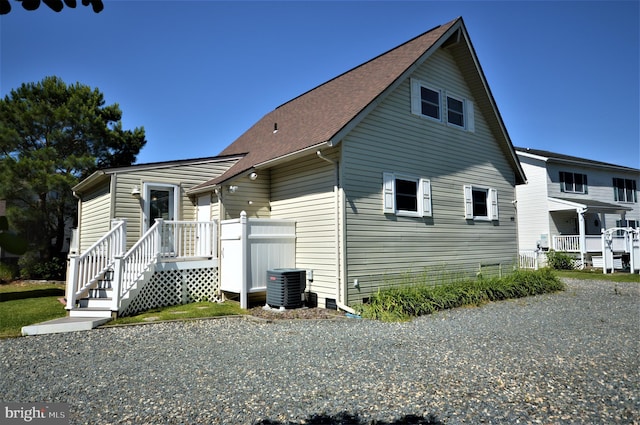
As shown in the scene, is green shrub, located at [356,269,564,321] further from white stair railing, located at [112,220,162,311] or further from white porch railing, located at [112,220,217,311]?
white stair railing, located at [112,220,162,311]

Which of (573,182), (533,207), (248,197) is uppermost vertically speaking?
(573,182)

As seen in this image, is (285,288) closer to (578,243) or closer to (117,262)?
(117,262)

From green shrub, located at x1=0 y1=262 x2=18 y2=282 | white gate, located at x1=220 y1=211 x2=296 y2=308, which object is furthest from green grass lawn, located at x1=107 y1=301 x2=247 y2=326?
green shrub, located at x1=0 y1=262 x2=18 y2=282

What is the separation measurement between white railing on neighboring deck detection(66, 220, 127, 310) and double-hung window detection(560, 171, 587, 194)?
24514 mm

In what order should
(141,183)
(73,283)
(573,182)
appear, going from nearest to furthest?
(73,283), (141,183), (573,182)

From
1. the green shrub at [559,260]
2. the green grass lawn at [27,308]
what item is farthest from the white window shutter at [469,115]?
the green grass lawn at [27,308]

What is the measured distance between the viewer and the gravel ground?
3.98 metres

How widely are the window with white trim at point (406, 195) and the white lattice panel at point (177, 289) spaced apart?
4991 millimetres

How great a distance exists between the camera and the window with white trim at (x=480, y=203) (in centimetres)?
1306

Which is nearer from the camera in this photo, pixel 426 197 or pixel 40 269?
pixel 426 197

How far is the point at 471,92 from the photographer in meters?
13.7

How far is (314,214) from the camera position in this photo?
1043cm

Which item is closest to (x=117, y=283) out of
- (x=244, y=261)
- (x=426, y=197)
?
(x=244, y=261)

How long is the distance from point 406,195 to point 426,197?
2.28 ft
